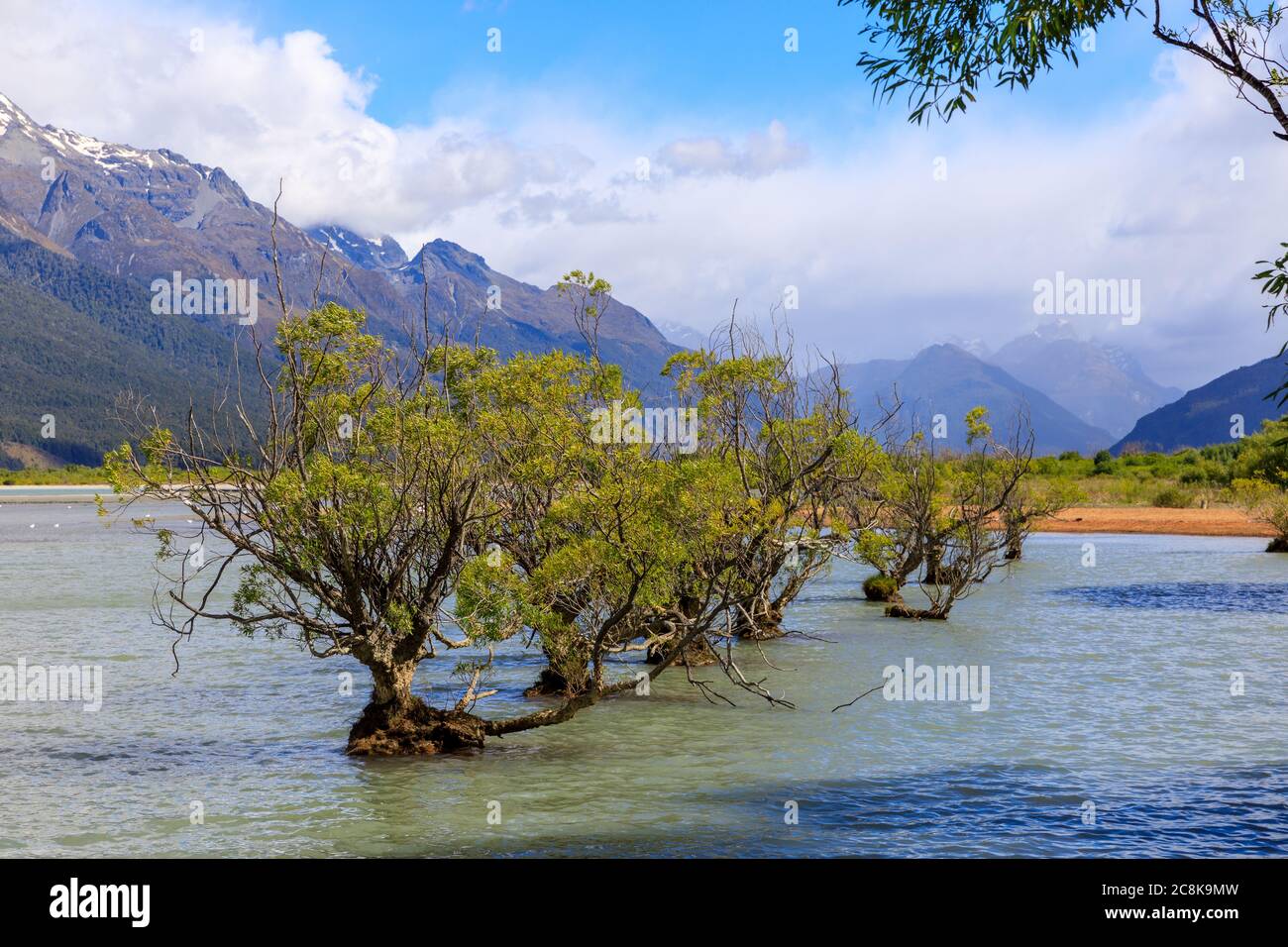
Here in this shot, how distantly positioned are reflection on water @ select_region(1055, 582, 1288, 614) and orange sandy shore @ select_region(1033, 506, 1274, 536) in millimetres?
21825

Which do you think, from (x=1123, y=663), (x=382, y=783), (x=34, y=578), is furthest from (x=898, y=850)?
(x=34, y=578)

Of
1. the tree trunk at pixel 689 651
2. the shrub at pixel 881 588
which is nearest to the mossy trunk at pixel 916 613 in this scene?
the shrub at pixel 881 588

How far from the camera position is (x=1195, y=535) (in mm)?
62125

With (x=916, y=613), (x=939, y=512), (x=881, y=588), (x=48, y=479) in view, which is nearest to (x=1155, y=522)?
(x=881, y=588)

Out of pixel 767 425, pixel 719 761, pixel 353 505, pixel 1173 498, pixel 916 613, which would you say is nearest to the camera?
pixel 353 505

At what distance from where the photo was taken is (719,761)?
16438 mm

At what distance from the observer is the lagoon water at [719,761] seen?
1286cm

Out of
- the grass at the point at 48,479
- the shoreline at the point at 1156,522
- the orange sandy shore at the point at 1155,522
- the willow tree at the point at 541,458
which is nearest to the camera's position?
the willow tree at the point at 541,458

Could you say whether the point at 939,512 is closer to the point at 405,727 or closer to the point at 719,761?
the point at 719,761

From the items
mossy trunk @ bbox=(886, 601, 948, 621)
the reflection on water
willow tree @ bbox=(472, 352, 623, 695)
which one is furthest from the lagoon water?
the reflection on water

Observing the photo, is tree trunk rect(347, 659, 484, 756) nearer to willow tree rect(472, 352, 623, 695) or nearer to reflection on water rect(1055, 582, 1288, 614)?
willow tree rect(472, 352, 623, 695)

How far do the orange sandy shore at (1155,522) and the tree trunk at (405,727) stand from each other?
49.6 metres

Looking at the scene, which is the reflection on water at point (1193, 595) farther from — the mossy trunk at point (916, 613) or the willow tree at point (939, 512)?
the mossy trunk at point (916, 613)

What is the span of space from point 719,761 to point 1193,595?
25.8 metres
